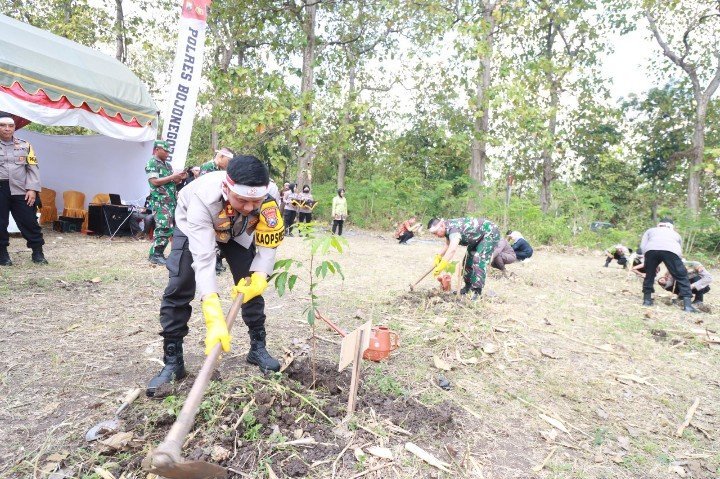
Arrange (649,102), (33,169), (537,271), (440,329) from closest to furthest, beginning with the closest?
(440,329), (33,169), (537,271), (649,102)

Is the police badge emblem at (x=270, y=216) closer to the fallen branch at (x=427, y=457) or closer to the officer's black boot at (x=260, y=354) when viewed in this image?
the officer's black boot at (x=260, y=354)

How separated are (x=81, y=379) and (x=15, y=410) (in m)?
0.41

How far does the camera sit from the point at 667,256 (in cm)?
599

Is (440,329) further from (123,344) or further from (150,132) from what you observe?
(150,132)

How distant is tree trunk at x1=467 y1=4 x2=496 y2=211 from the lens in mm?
11797

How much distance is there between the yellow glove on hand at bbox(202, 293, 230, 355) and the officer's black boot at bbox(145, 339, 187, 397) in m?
0.71

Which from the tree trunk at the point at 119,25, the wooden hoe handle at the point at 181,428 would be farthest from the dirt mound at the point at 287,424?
the tree trunk at the point at 119,25

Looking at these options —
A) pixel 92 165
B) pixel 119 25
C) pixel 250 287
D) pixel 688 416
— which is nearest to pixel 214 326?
pixel 250 287

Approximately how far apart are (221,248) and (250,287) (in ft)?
1.73

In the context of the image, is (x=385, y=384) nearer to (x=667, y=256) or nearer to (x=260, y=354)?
(x=260, y=354)

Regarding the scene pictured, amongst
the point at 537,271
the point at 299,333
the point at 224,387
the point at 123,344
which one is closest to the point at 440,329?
the point at 299,333

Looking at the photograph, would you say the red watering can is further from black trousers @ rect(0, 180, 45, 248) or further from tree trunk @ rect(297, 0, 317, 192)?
tree trunk @ rect(297, 0, 317, 192)

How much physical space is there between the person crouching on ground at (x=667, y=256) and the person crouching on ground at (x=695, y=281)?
0.98 feet

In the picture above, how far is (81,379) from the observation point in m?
2.86
